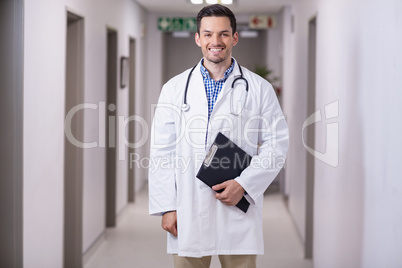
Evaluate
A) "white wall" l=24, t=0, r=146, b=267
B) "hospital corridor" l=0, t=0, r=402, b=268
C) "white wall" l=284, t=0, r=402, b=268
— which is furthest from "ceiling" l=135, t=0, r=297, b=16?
"white wall" l=284, t=0, r=402, b=268

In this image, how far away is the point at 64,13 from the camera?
3.33 meters

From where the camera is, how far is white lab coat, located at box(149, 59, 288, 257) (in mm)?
2152

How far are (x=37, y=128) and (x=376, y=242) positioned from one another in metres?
1.74

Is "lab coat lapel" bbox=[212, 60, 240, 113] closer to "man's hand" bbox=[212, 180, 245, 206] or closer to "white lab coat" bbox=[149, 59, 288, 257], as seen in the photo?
"white lab coat" bbox=[149, 59, 288, 257]

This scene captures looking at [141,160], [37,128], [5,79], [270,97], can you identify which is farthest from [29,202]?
[141,160]

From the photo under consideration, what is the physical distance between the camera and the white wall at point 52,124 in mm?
2758

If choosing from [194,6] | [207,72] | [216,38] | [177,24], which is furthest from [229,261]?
[177,24]

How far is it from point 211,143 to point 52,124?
4.33 ft

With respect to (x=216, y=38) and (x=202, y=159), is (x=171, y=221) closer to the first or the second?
(x=202, y=159)

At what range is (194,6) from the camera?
253 inches

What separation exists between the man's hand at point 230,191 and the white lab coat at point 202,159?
56 millimetres

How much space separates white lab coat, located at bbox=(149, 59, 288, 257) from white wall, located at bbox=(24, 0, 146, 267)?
871 millimetres

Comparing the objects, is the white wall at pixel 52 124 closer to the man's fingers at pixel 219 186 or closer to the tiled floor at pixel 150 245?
the tiled floor at pixel 150 245

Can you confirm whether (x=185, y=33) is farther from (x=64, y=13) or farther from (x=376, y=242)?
(x=376, y=242)
